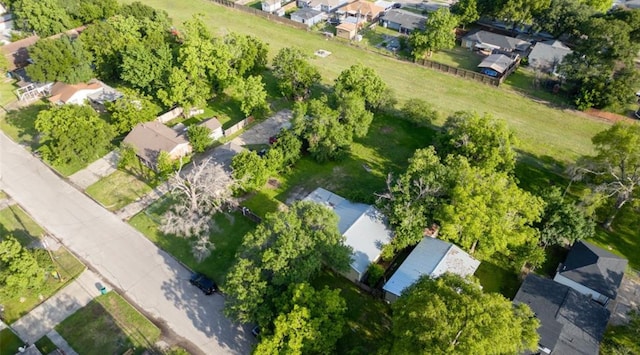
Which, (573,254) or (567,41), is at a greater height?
(567,41)

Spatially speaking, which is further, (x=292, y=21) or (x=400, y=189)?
A: (x=292, y=21)

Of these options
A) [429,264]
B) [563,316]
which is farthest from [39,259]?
[563,316]

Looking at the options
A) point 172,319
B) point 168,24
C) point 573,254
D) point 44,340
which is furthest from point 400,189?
point 168,24

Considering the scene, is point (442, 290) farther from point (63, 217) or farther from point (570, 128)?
point (570, 128)

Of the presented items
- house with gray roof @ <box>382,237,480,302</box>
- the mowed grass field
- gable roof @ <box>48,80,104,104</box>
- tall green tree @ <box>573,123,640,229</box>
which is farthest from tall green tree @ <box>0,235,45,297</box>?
tall green tree @ <box>573,123,640,229</box>

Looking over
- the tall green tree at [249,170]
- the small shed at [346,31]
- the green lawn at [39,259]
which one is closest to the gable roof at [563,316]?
the tall green tree at [249,170]

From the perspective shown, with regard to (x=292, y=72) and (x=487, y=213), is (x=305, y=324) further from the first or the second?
(x=292, y=72)
